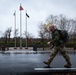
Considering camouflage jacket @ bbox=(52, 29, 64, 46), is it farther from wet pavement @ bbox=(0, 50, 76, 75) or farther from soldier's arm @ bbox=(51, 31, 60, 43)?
Result: wet pavement @ bbox=(0, 50, 76, 75)

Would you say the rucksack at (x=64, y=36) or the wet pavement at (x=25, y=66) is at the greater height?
the rucksack at (x=64, y=36)

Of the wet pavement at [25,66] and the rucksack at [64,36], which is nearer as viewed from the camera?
the wet pavement at [25,66]

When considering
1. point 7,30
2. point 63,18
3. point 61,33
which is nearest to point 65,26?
point 63,18

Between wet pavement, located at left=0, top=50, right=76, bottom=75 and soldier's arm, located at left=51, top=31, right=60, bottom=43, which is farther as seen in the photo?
soldier's arm, located at left=51, top=31, right=60, bottom=43

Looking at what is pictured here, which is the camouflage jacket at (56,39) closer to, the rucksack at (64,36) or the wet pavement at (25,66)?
the rucksack at (64,36)

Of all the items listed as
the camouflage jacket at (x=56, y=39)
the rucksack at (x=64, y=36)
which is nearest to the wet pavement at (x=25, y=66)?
the camouflage jacket at (x=56, y=39)

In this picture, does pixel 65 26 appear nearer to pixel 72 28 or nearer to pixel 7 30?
pixel 72 28

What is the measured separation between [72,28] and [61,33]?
6546 centimetres

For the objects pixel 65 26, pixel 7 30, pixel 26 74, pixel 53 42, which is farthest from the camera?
pixel 7 30

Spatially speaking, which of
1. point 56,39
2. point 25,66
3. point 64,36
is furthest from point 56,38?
point 25,66

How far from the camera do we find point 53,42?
32.2ft

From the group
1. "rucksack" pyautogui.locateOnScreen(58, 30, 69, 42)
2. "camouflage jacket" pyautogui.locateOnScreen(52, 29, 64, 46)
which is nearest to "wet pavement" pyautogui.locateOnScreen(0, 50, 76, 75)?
"camouflage jacket" pyautogui.locateOnScreen(52, 29, 64, 46)

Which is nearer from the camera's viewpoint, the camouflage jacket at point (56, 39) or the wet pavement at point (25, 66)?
the wet pavement at point (25, 66)

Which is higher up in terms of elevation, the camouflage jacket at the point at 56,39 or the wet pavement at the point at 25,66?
the camouflage jacket at the point at 56,39
